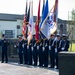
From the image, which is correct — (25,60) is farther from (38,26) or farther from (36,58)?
(38,26)

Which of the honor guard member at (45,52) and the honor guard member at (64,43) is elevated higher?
the honor guard member at (64,43)

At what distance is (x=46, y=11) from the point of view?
1334cm

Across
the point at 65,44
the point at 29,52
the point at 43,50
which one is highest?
the point at 65,44

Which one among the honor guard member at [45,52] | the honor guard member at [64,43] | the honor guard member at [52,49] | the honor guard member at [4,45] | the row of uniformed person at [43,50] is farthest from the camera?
the honor guard member at [4,45]

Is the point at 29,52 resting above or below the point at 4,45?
below

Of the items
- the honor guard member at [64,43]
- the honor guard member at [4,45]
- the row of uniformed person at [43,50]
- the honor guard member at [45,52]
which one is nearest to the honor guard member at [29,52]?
the row of uniformed person at [43,50]

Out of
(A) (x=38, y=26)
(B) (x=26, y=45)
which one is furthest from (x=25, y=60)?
(A) (x=38, y=26)

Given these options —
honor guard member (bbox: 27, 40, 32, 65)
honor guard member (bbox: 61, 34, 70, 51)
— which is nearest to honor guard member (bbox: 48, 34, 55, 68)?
honor guard member (bbox: 61, 34, 70, 51)

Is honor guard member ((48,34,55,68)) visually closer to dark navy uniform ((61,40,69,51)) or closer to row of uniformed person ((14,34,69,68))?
row of uniformed person ((14,34,69,68))

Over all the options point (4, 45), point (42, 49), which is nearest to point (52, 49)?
point (42, 49)

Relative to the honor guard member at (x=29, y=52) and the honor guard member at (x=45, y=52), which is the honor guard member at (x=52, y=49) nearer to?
the honor guard member at (x=45, y=52)

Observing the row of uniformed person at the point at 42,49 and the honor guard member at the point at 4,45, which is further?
the honor guard member at the point at 4,45

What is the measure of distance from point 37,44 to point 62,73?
18.1ft

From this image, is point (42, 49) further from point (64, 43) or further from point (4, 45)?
point (4, 45)
